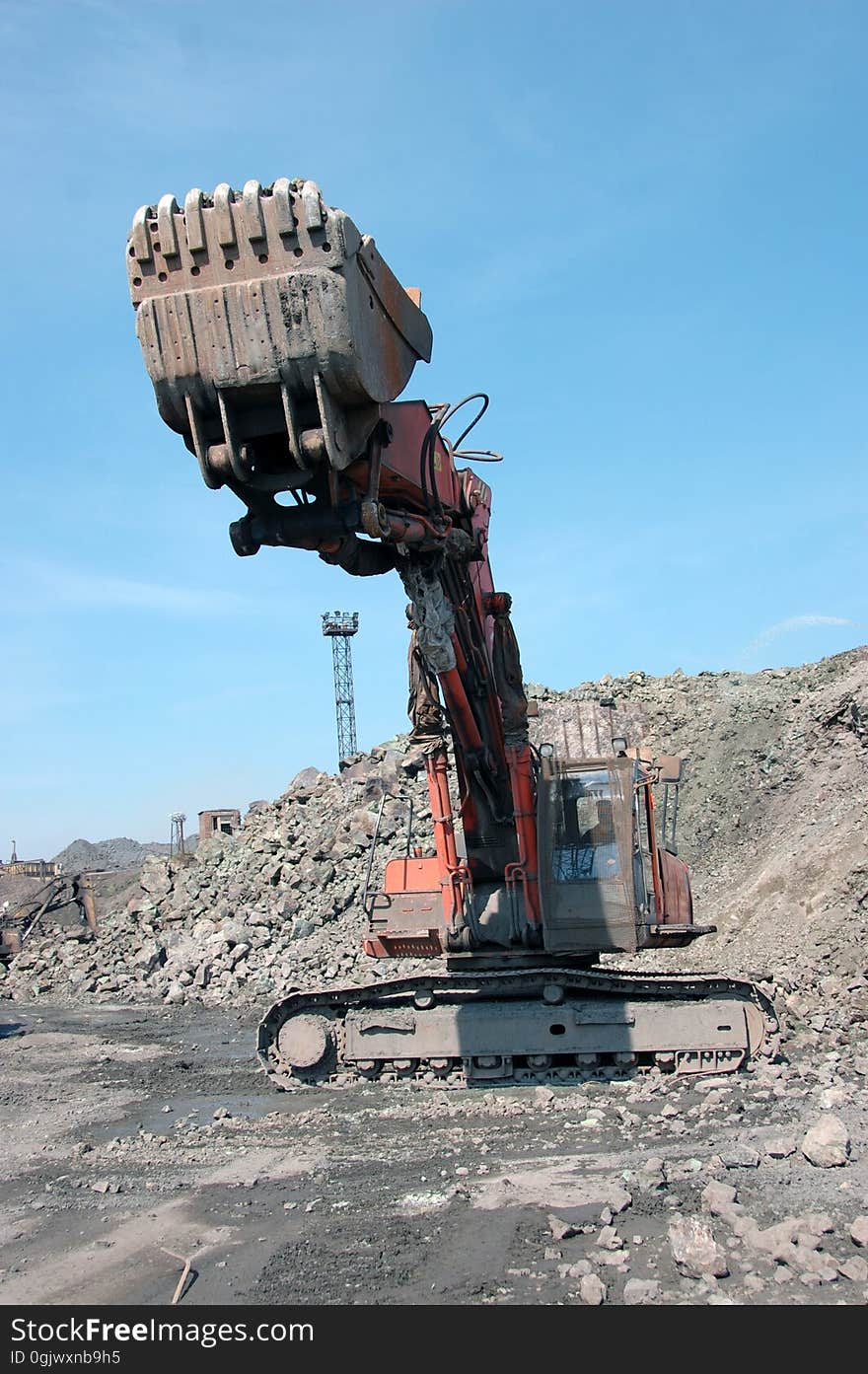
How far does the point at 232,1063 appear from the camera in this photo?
44.7ft

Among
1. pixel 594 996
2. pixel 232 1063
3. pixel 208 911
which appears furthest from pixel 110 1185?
pixel 208 911

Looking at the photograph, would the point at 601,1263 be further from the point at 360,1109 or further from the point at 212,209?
the point at 212,209

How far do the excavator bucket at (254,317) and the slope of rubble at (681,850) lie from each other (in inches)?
423

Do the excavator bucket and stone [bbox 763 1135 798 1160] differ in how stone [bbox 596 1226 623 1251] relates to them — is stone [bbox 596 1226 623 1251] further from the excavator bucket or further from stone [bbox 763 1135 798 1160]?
the excavator bucket

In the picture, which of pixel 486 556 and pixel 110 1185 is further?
pixel 486 556

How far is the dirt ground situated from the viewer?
565cm

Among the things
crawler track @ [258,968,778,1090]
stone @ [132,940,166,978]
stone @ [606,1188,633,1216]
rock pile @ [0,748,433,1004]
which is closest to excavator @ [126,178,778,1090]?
crawler track @ [258,968,778,1090]

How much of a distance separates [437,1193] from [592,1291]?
2.33m

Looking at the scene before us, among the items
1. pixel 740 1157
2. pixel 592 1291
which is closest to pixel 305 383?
pixel 592 1291

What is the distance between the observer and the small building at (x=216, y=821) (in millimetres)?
31859

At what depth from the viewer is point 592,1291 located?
524 cm

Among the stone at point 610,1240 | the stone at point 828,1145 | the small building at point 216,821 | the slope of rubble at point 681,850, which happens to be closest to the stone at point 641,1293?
the stone at point 610,1240

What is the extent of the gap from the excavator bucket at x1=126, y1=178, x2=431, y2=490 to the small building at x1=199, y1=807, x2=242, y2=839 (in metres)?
26.0
